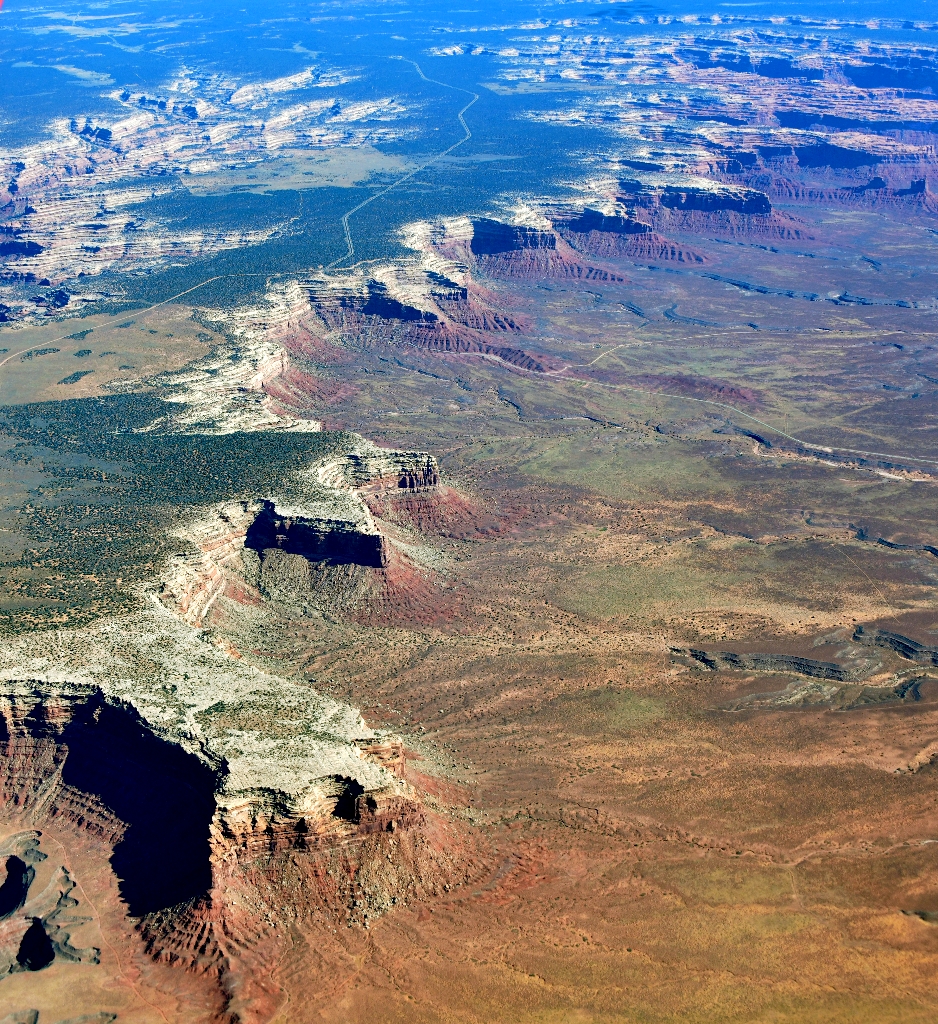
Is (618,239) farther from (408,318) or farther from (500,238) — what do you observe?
(408,318)

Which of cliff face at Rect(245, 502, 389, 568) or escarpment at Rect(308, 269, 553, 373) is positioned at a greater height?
cliff face at Rect(245, 502, 389, 568)

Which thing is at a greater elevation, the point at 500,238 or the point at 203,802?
the point at 203,802

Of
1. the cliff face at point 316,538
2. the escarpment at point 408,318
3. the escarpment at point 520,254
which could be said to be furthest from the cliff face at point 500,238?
the cliff face at point 316,538

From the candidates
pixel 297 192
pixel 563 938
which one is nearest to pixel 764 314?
pixel 297 192

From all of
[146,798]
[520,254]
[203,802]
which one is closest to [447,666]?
[146,798]

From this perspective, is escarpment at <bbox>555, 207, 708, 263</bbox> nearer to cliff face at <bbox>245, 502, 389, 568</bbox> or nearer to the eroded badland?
the eroded badland

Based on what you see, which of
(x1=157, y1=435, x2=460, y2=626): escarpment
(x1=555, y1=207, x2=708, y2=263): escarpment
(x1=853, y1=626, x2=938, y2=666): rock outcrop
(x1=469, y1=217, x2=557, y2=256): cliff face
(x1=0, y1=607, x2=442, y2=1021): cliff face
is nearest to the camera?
(x1=0, y1=607, x2=442, y2=1021): cliff face

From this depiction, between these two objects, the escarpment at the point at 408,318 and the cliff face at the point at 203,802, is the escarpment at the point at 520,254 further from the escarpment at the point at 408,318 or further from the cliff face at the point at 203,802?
the cliff face at the point at 203,802

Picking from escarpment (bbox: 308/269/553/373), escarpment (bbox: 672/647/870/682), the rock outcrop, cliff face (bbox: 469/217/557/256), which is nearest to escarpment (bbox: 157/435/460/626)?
escarpment (bbox: 672/647/870/682)

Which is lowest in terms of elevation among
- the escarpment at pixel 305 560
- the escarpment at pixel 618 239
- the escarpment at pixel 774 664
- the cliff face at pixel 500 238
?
the escarpment at pixel 618 239

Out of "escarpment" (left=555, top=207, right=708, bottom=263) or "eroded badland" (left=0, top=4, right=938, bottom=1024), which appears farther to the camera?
"escarpment" (left=555, top=207, right=708, bottom=263)

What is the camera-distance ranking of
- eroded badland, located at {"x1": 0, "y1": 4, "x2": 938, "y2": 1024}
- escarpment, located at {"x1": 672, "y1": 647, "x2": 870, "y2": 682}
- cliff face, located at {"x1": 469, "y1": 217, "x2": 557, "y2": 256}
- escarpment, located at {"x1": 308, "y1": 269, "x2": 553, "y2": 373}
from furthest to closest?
cliff face, located at {"x1": 469, "y1": 217, "x2": 557, "y2": 256}, escarpment, located at {"x1": 308, "y1": 269, "x2": 553, "y2": 373}, escarpment, located at {"x1": 672, "y1": 647, "x2": 870, "y2": 682}, eroded badland, located at {"x1": 0, "y1": 4, "x2": 938, "y2": 1024}

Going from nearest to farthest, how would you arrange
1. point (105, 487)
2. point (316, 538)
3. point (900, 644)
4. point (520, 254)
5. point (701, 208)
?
1. point (900, 644)
2. point (316, 538)
3. point (105, 487)
4. point (520, 254)
5. point (701, 208)
